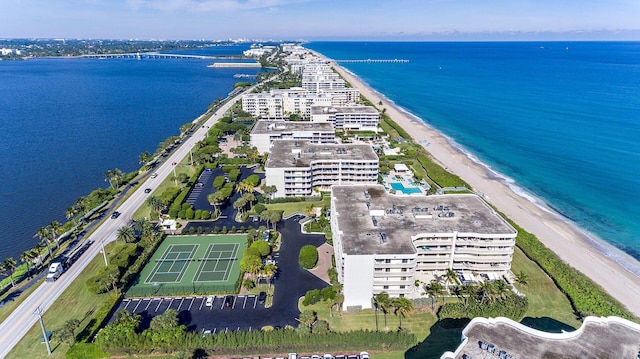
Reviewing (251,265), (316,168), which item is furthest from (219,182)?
(251,265)

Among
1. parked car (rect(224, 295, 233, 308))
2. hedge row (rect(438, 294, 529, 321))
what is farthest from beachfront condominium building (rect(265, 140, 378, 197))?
hedge row (rect(438, 294, 529, 321))

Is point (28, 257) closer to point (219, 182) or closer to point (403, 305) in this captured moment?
point (219, 182)

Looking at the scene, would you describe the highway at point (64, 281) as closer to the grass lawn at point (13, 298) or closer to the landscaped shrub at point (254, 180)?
the grass lawn at point (13, 298)

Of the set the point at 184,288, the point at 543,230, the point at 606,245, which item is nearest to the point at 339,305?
the point at 184,288

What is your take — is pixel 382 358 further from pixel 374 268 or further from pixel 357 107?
pixel 357 107

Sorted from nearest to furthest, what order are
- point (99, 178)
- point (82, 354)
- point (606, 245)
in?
1. point (82, 354)
2. point (606, 245)
3. point (99, 178)

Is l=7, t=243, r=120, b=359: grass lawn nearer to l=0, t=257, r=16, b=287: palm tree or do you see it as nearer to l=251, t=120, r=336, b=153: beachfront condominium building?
l=0, t=257, r=16, b=287: palm tree

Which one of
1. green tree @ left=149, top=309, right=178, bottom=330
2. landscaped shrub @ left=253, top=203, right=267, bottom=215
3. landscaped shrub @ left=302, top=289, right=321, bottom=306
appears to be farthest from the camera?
landscaped shrub @ left=253, top=203, right=267, bottom=215
